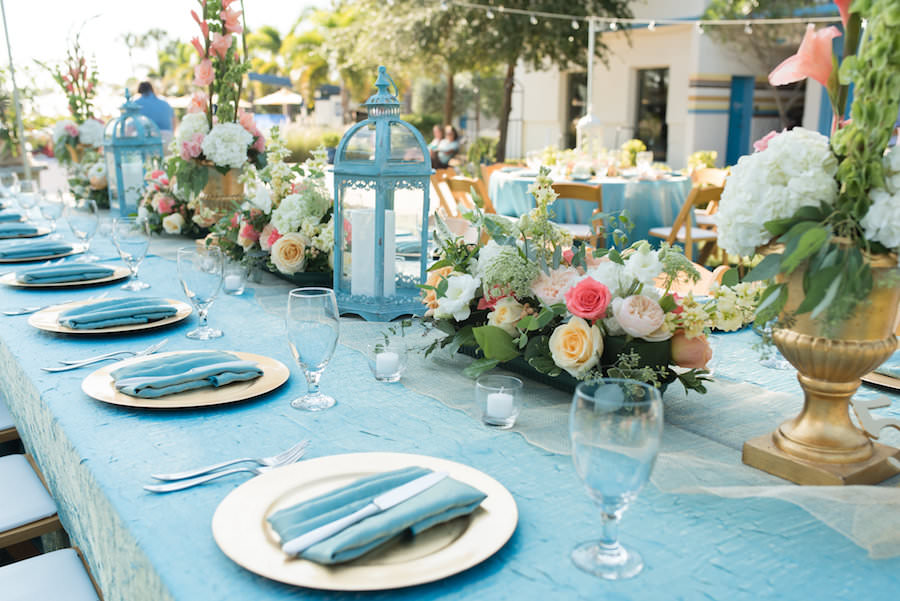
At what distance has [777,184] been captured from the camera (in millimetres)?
1049

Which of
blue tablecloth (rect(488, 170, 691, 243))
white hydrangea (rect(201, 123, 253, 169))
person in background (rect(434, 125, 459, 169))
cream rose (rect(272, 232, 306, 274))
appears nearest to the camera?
cream rose (rect(272, 232, 306, 274))

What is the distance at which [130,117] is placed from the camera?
3699mm

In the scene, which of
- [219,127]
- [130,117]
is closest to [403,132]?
[219,127]

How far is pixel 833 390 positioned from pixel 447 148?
40.5 ft

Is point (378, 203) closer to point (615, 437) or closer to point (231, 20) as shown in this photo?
point (615, 437)

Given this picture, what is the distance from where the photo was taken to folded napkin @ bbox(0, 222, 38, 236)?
3191mm

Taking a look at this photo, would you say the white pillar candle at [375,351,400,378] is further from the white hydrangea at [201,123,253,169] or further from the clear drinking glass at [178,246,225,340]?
the white hydrangea at [201,123,253,169]

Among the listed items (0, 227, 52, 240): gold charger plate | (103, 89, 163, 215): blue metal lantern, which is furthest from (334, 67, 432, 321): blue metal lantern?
(103, 89, 163, 215): blue metal lantern

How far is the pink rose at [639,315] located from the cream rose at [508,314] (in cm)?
20

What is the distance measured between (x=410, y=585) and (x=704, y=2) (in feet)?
49.6

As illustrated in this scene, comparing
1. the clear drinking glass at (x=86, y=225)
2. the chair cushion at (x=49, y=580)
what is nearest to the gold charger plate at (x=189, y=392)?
the chair cushion at (x=49, y=580)

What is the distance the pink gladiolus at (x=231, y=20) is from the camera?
9.36 feet

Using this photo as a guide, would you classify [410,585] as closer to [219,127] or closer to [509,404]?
[509,404]

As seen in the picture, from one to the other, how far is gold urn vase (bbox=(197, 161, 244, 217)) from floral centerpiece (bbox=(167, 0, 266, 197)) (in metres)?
0.04
